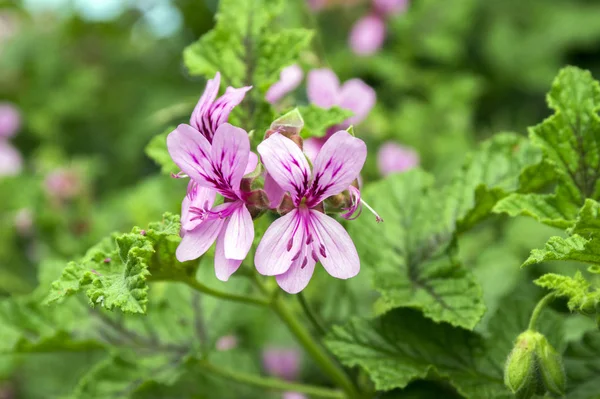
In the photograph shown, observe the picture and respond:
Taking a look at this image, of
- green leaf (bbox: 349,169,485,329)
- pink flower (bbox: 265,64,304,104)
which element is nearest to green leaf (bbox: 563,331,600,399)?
green leaf (bbox: 349,169,485,329)

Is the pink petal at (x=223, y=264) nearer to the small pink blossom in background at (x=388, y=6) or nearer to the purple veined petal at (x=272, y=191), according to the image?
the purple veined petal at (x=272, y=191)

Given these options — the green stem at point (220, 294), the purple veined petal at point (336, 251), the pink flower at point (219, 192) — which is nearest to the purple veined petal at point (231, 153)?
the pink flower at point (219, 192)

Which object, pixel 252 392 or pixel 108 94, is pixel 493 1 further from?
pixel 252 392

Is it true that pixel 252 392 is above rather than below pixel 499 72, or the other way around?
below

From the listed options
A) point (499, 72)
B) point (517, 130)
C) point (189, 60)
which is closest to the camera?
point (189, 60)

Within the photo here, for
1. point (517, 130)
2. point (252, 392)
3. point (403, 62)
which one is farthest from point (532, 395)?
point (403, 62)
